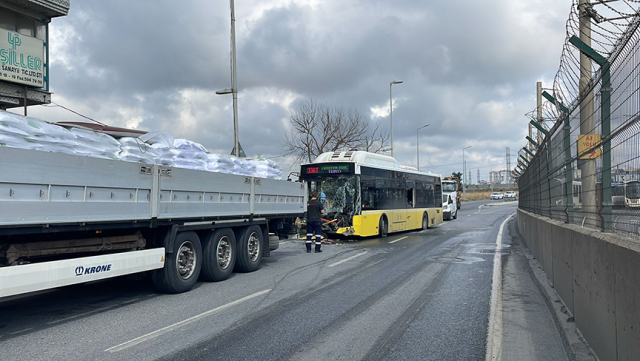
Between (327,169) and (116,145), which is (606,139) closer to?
(116,145)

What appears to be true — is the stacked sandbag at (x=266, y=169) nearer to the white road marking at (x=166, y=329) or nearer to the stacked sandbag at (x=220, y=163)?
the stacked sandbag at (x=220, y=163)

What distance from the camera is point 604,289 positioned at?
4.27 m

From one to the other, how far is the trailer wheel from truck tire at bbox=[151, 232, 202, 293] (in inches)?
57.0

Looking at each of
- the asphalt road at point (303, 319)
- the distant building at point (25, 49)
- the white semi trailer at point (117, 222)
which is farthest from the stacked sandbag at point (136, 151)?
the distant building at point (25, 49)

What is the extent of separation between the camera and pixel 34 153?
5.24m

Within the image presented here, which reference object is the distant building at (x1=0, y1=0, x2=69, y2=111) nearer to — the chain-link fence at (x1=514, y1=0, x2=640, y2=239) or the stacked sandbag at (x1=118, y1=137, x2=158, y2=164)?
the stacked sandbag at (x1=118, y1=137, x2=158, y2=164)

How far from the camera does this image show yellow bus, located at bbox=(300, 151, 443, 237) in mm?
16672

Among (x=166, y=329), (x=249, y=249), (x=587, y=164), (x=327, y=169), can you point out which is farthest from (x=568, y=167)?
(x=327, y=169)

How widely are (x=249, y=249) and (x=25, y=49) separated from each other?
14.6 metres

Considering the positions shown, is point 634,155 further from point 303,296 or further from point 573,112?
point 303,296

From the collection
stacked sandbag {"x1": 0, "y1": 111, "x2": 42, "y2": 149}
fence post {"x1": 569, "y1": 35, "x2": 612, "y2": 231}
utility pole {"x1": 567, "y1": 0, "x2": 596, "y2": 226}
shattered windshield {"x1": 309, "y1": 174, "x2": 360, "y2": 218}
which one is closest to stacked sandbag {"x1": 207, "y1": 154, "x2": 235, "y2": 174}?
stacked sandbag {"x1": 0, "y1": 111, "x2": 42, "y2": 149}

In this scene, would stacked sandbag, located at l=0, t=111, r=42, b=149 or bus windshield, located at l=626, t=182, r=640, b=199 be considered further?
stacked sandbag, located at l=0, t=111, r=42, b=149

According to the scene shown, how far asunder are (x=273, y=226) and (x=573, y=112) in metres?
6.98

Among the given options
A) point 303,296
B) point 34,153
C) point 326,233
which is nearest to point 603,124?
point 303,296
